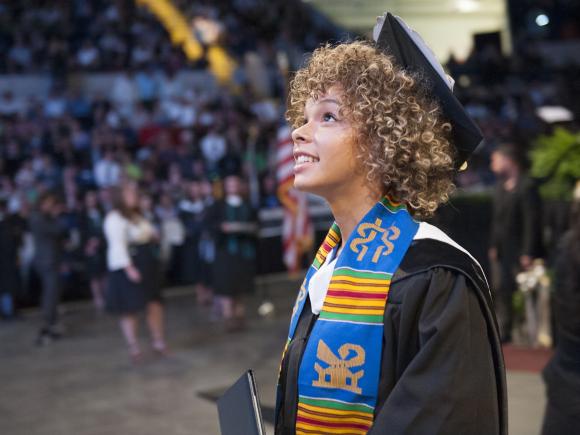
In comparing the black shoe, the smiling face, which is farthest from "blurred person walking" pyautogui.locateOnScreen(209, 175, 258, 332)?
the smiling face

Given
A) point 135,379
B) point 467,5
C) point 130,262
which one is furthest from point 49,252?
point 467,5

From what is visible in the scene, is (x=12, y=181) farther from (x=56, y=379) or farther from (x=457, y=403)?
(x=457, y=403)

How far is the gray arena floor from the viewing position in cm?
556

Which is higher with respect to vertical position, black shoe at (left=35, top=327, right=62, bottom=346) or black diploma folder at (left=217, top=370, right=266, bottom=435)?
black diploma folder at (left=217, top=370, right=266, bottom=435)

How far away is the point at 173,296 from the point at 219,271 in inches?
113

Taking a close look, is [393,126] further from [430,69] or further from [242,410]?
[242,410]

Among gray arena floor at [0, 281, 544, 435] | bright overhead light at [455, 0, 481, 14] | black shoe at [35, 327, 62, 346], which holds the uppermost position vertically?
bright overhead light at [455, 0, 481, 14]

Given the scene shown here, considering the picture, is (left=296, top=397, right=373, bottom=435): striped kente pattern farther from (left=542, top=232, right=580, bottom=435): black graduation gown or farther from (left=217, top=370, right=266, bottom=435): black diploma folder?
(left=542, top=232, right=580, bottom=435): black graduation gown

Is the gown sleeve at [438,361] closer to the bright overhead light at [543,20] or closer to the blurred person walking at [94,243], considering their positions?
the blurred person walking at [94,243]

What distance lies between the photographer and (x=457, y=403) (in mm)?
1531

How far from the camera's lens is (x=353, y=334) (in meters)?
1.68

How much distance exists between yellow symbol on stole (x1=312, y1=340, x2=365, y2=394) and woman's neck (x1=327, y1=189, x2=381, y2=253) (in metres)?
0.33

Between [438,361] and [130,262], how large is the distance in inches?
237

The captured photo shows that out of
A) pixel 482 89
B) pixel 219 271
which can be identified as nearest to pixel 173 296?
pixel 219 271
